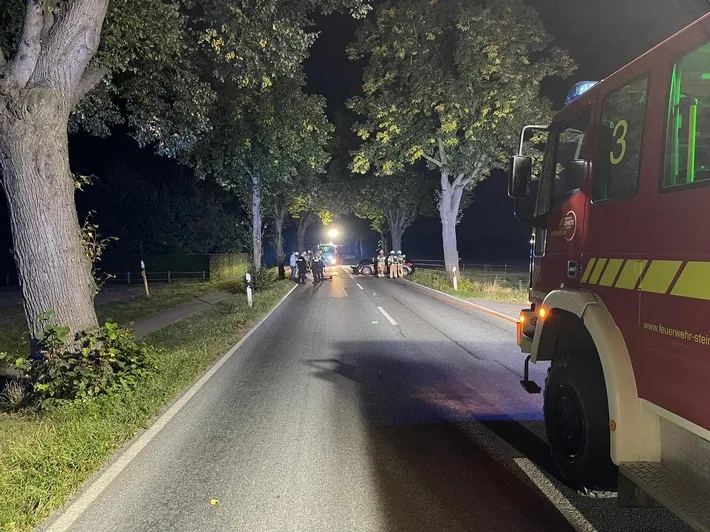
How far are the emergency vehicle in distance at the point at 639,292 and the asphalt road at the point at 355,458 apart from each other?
1.96ft

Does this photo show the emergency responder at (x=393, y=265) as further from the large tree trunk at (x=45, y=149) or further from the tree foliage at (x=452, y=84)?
the large tree trunk at (x=45, y=149)

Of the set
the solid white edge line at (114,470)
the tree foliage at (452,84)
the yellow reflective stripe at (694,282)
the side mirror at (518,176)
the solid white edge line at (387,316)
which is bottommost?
the solid white edge line at (114,470)

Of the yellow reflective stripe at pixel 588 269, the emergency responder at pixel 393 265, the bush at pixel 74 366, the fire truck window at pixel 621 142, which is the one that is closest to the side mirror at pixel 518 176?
the fire truck window at pixel 621 142

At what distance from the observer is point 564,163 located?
4234 millimetres

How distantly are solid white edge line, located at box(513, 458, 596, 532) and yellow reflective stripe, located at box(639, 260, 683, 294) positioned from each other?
1694 mm

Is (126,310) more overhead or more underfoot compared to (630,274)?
more underfoot

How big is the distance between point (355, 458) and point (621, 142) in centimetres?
335

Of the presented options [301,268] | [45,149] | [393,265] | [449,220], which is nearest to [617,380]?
[45,149]

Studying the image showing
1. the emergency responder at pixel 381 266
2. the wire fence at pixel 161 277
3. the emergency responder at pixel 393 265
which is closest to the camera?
the wire fence at pixel 161 277

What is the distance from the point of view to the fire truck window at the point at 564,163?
12.5 feet

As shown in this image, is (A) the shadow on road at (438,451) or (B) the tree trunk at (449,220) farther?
(B) the tree trunk at (449,220)

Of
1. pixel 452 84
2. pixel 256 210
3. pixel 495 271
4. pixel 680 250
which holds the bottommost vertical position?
pixel 495 271

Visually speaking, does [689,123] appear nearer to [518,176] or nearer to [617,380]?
[617,380]

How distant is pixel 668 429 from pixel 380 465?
233 centimetres
